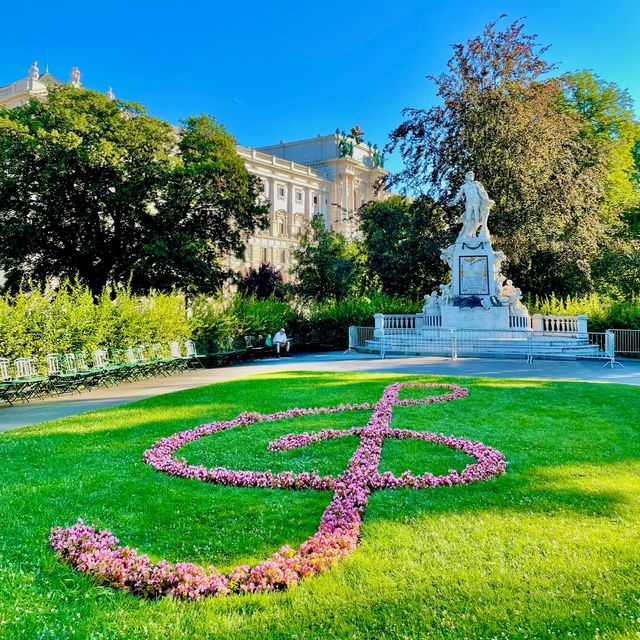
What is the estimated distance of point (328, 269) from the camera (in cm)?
3991

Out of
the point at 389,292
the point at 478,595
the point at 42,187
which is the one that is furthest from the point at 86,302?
the point at 389,292

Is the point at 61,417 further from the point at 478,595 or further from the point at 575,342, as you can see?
the point at 575,342

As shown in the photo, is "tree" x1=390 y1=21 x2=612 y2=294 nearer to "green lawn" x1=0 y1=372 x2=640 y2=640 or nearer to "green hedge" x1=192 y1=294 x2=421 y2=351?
"green hedge" x1=192 y1=294 x2=421 y2=351

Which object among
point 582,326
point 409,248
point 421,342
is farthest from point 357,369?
point 409,248

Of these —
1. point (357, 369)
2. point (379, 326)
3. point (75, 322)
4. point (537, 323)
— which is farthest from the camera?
point (379, 326)

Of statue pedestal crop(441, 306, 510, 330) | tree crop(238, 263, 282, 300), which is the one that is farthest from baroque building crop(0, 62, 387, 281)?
statue pedestal crop(441, 306, 510, 330)

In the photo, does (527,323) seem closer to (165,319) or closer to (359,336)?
(359,336)

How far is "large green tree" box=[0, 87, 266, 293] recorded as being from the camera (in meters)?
26.4

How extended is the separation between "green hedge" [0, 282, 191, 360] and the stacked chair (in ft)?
1.16

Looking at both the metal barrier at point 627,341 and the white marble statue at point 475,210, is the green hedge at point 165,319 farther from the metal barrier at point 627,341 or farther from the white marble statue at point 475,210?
the white marble statue at point 475,210

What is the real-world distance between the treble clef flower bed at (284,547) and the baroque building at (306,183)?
55845 mm

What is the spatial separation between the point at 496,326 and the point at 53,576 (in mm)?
23964

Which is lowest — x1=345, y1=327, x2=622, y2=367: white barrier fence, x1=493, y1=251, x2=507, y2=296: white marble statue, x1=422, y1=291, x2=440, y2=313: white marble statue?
x1=345, y1=327, x2=622, y2=367: white barrier fence

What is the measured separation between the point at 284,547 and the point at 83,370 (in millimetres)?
12745
